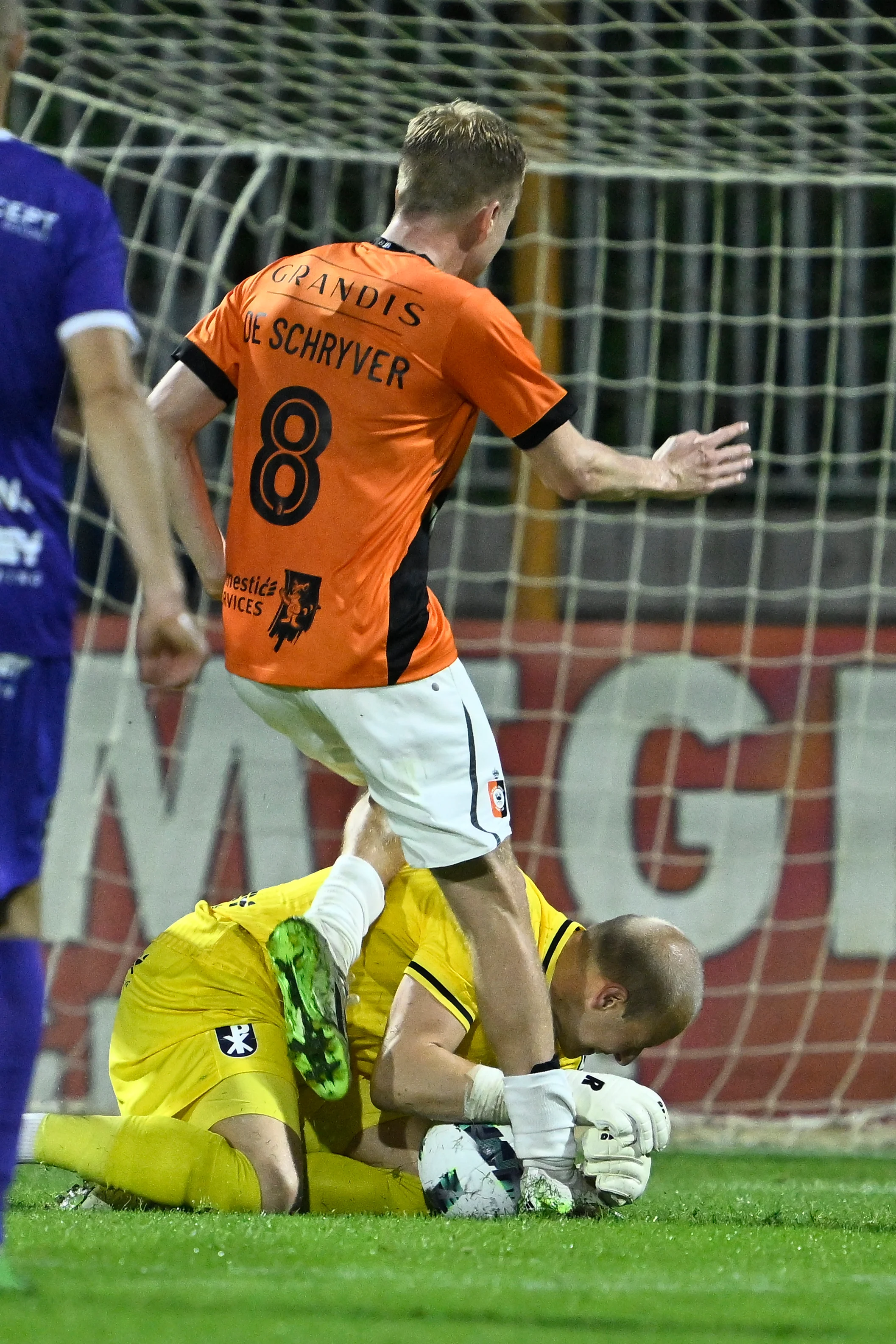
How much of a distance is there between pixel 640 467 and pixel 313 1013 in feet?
3.55

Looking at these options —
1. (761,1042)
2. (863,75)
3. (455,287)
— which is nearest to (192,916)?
(455,287)

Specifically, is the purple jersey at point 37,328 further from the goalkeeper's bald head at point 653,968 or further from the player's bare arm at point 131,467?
the goalkeeper's bald head at point 653,968

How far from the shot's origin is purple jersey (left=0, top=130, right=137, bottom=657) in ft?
7.06

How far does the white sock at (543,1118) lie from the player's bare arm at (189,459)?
107 centimetres

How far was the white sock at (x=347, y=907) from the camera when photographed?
3227mm

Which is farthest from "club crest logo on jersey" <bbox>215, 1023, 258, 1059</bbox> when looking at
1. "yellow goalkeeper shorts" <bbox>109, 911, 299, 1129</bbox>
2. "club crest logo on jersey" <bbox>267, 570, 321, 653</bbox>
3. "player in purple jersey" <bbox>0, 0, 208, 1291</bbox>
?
"player in purple jersey" <bbox>0, 0, 208, 1291</bbox>

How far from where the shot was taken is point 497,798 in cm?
309

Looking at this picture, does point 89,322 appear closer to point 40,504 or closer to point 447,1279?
point 40,504

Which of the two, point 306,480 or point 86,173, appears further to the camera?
point 86,173

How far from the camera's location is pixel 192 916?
Answer: 3.55 m

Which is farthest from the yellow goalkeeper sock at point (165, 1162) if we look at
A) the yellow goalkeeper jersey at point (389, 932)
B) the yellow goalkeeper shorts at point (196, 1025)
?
the yellow goalkeeper jersey at point (389, 932)

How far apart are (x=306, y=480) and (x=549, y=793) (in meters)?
2.89

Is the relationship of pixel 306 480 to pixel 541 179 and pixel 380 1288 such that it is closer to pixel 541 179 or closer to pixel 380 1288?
pixel 380 1288

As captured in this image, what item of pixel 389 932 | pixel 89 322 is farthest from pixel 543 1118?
pixel 89 322
